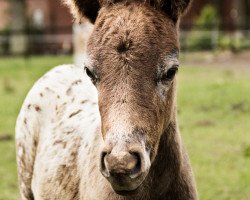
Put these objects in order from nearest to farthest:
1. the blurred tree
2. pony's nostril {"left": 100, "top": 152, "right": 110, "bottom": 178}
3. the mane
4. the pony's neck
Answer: pony's nostril {"left": 100, "top": 152, "right": 110, "bottom": 178} < the mane < the pony's neck < the blurred tree

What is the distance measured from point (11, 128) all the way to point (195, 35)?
1737 centimetres

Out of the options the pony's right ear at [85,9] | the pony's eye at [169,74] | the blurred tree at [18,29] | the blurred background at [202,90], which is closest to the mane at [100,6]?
the pony's right ear at [85,9]

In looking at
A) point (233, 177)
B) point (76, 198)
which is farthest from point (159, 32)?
point (233, 177)

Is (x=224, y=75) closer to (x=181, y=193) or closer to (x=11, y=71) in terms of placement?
(x=11, y=71)

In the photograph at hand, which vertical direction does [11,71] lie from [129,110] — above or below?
below

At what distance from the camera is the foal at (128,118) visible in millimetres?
3605

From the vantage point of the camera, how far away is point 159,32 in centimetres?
395

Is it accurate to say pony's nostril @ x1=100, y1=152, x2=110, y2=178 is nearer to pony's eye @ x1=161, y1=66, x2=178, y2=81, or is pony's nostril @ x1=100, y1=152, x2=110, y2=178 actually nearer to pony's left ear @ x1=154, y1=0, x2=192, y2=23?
pony's eye @ x1=161, y1=66, x2=178, y2=81

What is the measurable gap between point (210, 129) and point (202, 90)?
3.95 meters

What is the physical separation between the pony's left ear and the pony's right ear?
48cm

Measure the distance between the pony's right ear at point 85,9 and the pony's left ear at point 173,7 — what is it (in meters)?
0.48

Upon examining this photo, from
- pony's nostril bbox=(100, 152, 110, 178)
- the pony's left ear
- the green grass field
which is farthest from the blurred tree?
pony's nostril bbox=(100, 152, 110, 178)

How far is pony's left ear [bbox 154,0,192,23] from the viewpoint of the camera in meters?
4.08

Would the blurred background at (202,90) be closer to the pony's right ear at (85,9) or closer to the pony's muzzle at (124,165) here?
the pony's right ear at (85,9)
